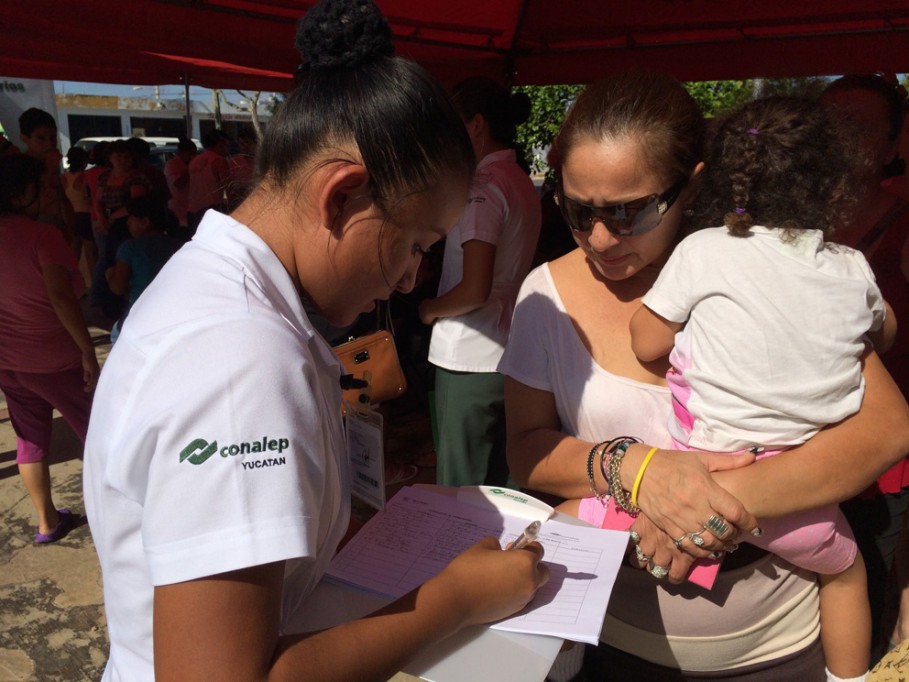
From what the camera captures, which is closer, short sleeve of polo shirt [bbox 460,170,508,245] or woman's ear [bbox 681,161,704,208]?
woman's ear [bbox 681,161,704,208]

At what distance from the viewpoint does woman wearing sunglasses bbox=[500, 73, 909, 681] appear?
4.18 ft

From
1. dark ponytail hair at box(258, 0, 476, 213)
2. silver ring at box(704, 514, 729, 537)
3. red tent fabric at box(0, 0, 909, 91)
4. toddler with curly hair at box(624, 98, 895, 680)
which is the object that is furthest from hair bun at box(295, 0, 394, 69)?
red tent fabric at box(0, 0, 909, 91)

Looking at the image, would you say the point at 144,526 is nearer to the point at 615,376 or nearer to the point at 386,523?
the point at 386,523

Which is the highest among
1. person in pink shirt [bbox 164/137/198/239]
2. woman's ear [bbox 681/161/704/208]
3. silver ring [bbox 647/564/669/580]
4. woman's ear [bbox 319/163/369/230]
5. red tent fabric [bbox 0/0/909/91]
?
red tent fabric [bbox 0/0/909/91]

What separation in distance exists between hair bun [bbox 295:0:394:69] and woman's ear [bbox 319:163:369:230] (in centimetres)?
19

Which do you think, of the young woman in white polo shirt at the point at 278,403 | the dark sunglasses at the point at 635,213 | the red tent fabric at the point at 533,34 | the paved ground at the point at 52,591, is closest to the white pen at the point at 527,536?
the young woman in white polo shirt at the point at 278,403

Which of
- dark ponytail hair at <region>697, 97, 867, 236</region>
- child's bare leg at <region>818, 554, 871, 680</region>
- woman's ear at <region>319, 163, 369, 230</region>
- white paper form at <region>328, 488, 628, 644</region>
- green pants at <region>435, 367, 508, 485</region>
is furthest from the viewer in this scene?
green pants at <region>435, 367, 508, 485</region>

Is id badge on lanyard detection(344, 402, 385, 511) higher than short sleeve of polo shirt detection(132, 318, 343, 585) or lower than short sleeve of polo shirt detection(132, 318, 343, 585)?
lower

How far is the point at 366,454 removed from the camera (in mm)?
1241

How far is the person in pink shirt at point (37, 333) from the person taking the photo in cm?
341

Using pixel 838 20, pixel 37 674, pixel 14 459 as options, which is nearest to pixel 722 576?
pixel 37 674

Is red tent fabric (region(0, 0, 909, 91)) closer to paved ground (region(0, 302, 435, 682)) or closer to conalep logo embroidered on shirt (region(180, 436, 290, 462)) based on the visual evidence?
paved ground (region(0, 302, 435, 682))

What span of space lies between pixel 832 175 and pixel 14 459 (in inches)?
196

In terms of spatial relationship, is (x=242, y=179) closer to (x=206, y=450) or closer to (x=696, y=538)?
(x=206, y=450)
